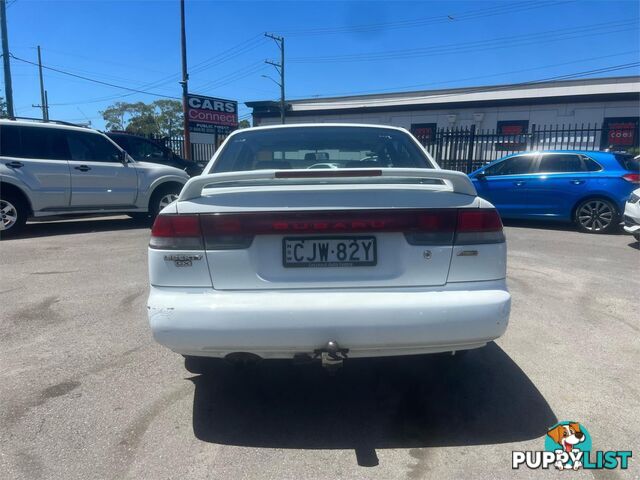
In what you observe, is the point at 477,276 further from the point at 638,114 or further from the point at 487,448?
the point at 638,114

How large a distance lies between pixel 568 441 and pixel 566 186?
26.3ft

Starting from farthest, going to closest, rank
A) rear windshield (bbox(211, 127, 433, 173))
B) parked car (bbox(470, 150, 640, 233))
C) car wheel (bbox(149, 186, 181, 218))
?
car wheel (bbox(149, 186, 181, 218)) < parked car (bbox(470, 150, 640, 233)) < rear windshield (bbox(211, 127, 433, 173))

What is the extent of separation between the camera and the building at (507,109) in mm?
22797

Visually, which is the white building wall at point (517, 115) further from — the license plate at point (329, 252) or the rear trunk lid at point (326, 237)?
the license plate at point (329, 252)

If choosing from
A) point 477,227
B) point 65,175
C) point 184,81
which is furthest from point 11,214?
point 184,81

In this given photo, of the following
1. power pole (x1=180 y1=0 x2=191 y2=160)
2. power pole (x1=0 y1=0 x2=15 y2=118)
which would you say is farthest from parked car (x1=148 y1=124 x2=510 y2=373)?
power pole (x1=0 y1=0 x2=15 y2=118)

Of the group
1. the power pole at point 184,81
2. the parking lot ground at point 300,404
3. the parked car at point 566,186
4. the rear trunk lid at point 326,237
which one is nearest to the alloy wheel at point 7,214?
the parking lot ground at point 300,404

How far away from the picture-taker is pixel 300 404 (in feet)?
9.64

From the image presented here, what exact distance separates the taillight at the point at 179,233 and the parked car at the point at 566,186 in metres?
8.81

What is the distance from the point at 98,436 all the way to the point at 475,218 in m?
2.25

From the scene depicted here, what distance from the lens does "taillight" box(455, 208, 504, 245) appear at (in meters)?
2.55

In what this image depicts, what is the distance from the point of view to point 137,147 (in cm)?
1109

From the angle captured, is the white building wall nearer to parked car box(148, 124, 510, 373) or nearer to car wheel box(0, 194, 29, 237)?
car wheel box(0, 194, 29, 237)

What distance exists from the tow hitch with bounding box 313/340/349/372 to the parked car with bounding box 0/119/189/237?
7493 millimetres
